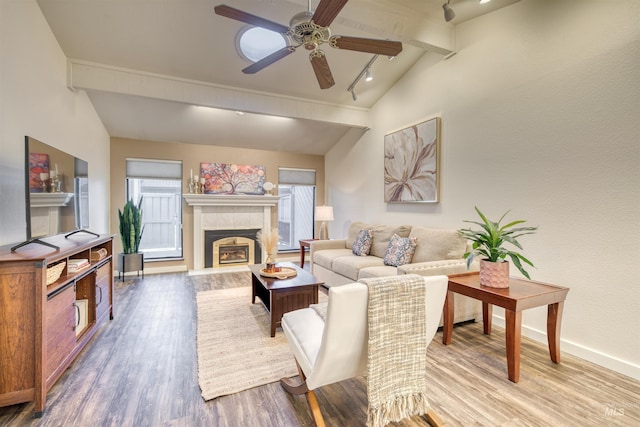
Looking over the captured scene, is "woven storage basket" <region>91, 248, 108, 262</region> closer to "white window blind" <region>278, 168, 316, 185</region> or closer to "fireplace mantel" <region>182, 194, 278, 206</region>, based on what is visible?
"fireplace mantel" <region>182, 194, 278, 206</region>

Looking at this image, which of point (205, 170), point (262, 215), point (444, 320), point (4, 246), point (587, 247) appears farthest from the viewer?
point (262, 215)

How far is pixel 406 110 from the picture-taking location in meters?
4.22

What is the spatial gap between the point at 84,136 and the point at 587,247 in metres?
5.60

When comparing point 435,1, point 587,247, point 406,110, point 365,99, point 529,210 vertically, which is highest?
point 435,1

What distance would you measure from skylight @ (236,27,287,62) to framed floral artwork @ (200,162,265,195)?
246cm

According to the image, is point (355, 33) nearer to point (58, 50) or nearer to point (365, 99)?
point (365, 99)

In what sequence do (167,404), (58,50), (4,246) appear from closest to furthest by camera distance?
(167,404) → (4,246) → (58,50)

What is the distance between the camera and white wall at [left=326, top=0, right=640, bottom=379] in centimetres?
214

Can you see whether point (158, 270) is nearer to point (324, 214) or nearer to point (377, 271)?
point (324, 214)

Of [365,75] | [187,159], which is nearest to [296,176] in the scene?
[187,159]

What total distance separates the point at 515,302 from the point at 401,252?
1.56 m

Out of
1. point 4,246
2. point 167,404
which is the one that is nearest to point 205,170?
point 4,246

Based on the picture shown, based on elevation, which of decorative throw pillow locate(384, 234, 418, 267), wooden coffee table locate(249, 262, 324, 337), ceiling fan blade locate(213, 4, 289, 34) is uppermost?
ceiling fan blade locate(213, 4, 289, 34)

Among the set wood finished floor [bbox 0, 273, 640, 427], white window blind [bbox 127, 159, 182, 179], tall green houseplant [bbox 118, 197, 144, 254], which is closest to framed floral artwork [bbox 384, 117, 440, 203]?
wood finished floor [bbox 0, 273, 640, 427]
